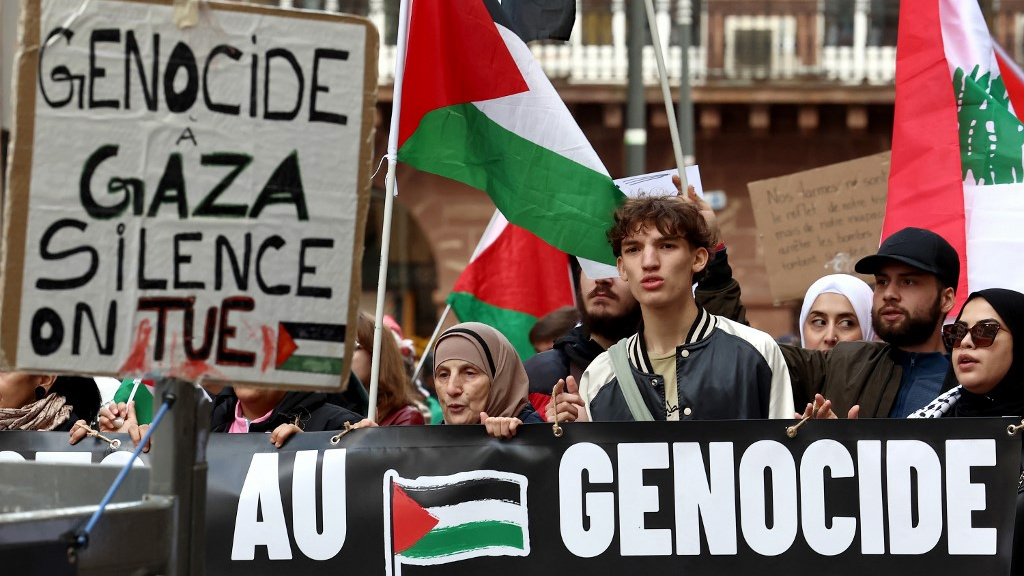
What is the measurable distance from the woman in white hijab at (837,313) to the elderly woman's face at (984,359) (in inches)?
56.4

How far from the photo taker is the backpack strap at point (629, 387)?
13.0ft

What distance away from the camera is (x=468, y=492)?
13.1ft

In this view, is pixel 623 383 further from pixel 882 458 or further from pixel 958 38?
pixel 958 38

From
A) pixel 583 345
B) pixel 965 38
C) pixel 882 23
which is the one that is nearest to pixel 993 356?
pixel 583 345

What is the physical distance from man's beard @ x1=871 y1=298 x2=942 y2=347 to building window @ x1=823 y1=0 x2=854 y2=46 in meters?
15.3

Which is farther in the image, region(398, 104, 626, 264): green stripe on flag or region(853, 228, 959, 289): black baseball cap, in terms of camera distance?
region(398, 104, 626, 264): green stripe on flag

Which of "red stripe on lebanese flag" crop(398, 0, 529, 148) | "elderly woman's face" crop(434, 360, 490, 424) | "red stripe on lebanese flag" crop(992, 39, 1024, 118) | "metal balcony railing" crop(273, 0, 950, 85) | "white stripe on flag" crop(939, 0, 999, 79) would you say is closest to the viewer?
"elderly woman's face" crop(434, 360, 490, 424)

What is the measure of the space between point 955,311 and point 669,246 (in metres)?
1.95

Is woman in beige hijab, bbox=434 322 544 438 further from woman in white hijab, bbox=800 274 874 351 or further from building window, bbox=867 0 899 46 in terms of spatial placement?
building window, bbox=867 0 899 46

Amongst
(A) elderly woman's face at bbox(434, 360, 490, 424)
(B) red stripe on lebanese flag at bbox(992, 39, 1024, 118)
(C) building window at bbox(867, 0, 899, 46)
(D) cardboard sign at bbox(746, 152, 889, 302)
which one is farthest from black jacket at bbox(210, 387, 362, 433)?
(C) building window at bbox(867, 0, 899, 46)

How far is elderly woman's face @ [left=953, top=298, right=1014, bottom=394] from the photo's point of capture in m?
3.95

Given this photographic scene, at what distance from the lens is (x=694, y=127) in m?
19.0

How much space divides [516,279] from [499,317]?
23cm

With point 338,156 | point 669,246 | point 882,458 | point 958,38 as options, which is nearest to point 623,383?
point 669,246
